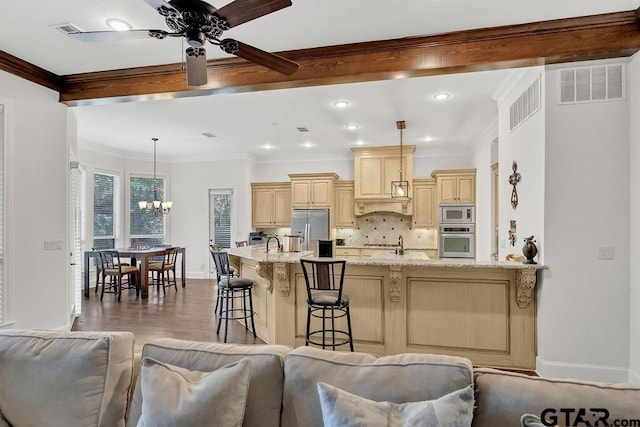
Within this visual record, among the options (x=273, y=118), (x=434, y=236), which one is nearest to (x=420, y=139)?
(x=434, y=236)

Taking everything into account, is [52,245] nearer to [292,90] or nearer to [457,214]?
[292,90]

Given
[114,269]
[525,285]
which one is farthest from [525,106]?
[114,269]

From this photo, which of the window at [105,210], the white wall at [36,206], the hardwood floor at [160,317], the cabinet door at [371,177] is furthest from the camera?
the window at [105,210]

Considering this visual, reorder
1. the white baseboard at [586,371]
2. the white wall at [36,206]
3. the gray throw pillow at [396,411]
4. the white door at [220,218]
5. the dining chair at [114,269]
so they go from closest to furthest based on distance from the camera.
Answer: the gray throw pillow at [396,411] < the white baseboard at [586,371] < the white wall at [36,206] < the dining chair at [114,269] < the white door at [220,218]

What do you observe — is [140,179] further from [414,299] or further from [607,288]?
[607,288]

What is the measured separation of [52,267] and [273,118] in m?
3.26

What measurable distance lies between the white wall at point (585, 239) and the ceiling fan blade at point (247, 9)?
8.09ft

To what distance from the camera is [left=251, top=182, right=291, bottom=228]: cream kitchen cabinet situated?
8.03m

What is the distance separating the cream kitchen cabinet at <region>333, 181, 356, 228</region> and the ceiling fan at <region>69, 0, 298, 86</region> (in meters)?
5.26

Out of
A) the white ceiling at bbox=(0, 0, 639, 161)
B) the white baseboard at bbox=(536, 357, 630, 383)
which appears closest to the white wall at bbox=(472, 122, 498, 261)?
the white ceiling at bbox=(0, 0, 639, 161)

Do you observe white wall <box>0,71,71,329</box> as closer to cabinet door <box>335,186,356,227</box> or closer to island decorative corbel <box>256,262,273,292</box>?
island decorative corbel <box>256,262,273,292</box>

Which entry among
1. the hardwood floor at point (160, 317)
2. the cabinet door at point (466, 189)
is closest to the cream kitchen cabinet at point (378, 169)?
the cabinet door at point (466, 189)

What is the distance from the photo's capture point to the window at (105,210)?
7.28 meters

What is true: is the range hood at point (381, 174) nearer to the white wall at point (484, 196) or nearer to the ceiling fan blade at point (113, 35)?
the white wall at point (484, 196)
